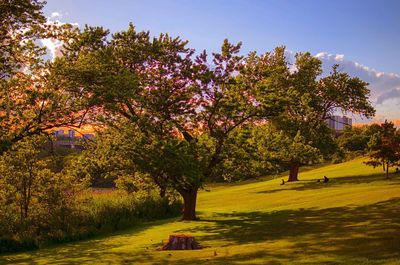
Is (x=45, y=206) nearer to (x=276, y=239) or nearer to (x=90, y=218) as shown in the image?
(x=90, y=218)

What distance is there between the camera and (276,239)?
69.1ft

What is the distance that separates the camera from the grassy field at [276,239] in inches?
637

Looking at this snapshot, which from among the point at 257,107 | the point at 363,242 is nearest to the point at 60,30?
the point at 257,107

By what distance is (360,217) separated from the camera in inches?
981

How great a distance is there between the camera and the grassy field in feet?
53.1

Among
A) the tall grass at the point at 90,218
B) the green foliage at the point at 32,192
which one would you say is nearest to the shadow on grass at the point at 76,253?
the tall grass at the point at 90,218

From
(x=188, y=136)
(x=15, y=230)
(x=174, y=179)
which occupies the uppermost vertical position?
(x=188, y=136)

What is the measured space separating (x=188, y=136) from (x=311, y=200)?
13.5 metres

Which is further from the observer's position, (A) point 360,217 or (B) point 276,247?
(A) point 360,217

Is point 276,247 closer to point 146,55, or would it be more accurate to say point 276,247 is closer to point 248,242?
point 248,242

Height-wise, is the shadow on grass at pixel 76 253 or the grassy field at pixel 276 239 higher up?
the grassy field at pixel 276 239

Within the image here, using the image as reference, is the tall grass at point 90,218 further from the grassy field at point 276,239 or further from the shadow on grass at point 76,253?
the grassy field at point 276,239

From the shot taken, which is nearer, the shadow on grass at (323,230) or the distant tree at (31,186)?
the shadow on grass at (323,230)

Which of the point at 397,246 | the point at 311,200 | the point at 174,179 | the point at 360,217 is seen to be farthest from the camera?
the point at 311,200
